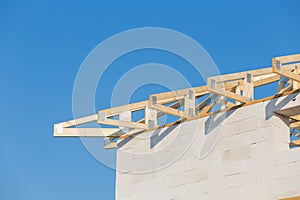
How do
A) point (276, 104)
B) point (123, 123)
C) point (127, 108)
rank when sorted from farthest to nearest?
point (127, 108)
point (123, 123)
point (276, 104)

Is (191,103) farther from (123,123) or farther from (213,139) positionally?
(123,123)

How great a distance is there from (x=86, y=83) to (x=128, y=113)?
3.79 feet

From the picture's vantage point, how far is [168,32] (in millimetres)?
15648

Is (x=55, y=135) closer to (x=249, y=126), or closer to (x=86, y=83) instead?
(x=86, y=83)

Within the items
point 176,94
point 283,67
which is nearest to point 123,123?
point 176,94

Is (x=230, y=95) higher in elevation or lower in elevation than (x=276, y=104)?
higher

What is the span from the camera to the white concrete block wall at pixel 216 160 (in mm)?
12938

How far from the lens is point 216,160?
1393cm

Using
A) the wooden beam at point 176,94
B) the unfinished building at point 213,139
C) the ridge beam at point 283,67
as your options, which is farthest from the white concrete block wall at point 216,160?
the wooden beam at point 176,94

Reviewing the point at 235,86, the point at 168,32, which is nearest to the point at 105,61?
the point at 168,32

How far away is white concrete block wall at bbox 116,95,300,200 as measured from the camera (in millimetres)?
12938

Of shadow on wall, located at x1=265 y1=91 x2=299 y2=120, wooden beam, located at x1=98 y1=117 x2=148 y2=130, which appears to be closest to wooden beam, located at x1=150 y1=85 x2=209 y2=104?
wooden beam, located at x1=98 y1=117 x2=148 y2=130

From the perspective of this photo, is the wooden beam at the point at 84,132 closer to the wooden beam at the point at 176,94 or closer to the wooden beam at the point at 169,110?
the wooden beam at the point at 176,94

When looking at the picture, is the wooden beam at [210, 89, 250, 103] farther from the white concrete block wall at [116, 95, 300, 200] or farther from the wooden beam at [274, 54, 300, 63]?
the wooden beam at [274, 54, 300, 63]
